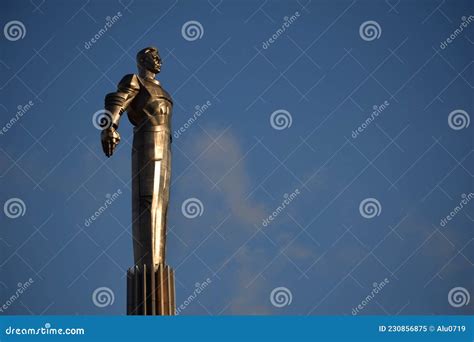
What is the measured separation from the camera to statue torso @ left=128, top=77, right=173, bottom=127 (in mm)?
21031

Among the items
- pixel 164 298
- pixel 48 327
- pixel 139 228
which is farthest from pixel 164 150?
pixel 48 327

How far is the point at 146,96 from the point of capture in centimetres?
2116

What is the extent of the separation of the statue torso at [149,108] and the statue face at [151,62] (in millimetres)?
505

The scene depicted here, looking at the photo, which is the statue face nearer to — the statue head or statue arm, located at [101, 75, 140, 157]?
the statue head

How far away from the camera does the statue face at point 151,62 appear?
21734mm

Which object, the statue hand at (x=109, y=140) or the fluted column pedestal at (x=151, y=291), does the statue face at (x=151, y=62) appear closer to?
the statue hand at (x=109, y=140)

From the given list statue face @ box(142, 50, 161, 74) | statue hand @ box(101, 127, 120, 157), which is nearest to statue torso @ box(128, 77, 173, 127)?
statue face @ box(142, 50, 161, 74)

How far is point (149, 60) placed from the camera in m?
21.8

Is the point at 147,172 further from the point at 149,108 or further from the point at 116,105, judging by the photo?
the point at 116,105

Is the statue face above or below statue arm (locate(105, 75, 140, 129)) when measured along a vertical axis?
above

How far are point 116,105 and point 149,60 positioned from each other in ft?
6.11

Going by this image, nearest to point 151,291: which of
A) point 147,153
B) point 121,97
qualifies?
point 147,153

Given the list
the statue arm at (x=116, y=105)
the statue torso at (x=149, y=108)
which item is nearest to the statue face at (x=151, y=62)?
the statue torso at (x=149, y=108)

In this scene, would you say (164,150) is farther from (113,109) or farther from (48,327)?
(48,327)
